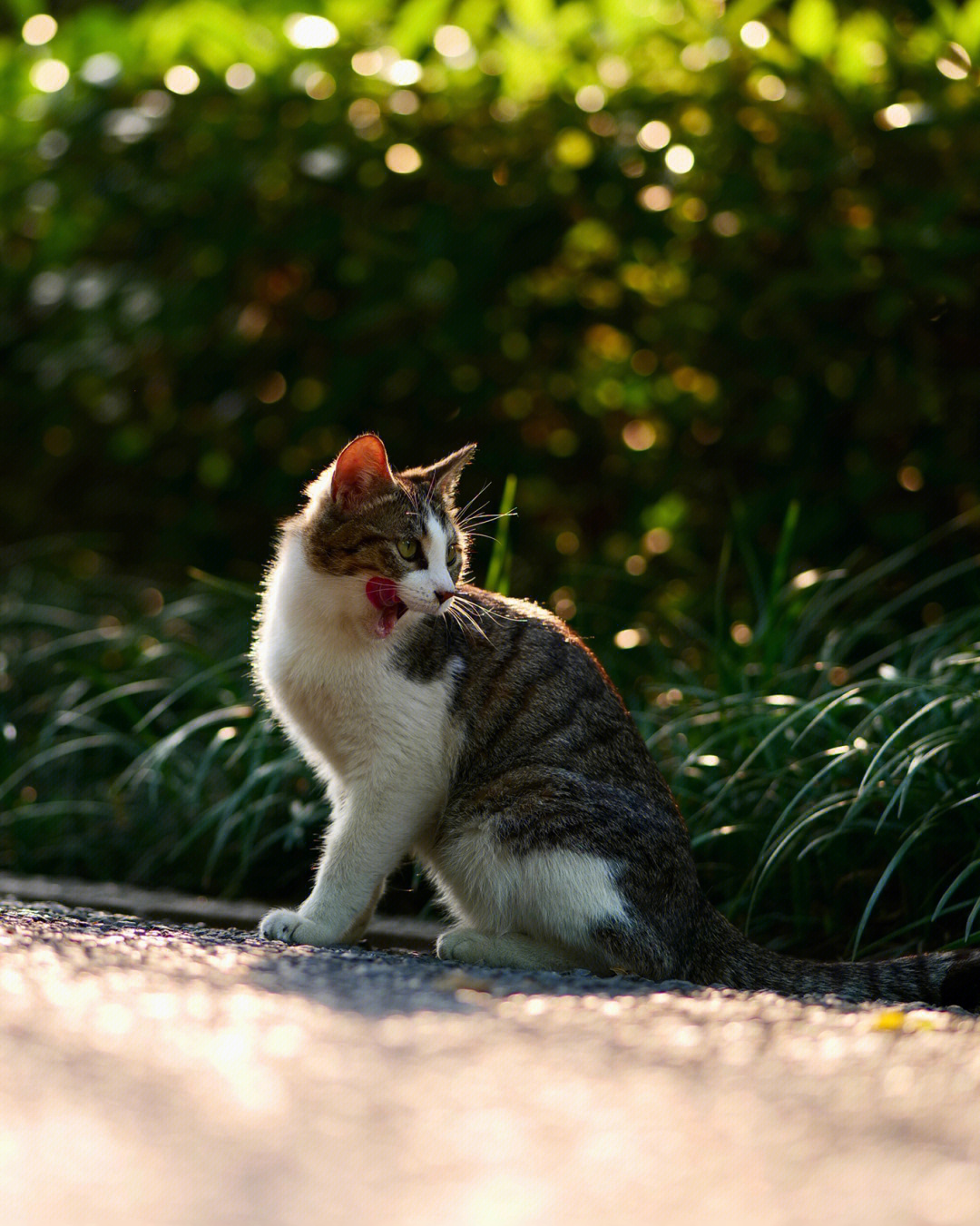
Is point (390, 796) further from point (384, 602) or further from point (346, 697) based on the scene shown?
point (384, 602)

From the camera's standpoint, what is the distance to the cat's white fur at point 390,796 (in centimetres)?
286

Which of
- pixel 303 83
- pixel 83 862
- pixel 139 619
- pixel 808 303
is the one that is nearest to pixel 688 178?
pixel 808 303

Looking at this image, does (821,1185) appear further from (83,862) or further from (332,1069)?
(83,862)

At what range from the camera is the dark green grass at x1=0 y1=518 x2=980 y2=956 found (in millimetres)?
3371

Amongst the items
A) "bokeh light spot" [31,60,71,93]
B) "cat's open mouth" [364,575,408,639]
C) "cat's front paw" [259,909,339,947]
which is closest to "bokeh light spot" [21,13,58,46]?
"bokeh light spot" [31,60,71,93]

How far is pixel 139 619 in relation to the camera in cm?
523

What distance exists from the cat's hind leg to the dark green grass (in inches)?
24.0

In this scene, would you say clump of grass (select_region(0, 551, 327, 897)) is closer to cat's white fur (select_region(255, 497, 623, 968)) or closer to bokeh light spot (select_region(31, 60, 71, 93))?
cat's white fur (select_region(255, 497, 623, 968))

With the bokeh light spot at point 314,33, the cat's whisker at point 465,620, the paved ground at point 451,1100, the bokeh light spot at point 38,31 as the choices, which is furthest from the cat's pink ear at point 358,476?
the bokeh light spot at point 38,31

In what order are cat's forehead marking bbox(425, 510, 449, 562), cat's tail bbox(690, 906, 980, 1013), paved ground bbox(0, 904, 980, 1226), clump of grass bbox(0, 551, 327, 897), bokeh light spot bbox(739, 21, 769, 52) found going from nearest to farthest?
1. paved ground bbox(0, 904, 980, 1226)
2. cat's tail bbox(690, 906, 980, 1013)
3. cat's forehead marking bbox(425, 510, 449, 562)
4. clump of grass bbox(0, 551, 327, 897)
5. bokeh light spot bbox(739, 21, 769, 52)

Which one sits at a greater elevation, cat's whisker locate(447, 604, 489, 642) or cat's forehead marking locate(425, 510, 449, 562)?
cat's forehead marking locate(425, 510, 449, 562)

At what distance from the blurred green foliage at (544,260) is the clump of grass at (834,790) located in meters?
0.65

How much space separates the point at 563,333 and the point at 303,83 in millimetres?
1312

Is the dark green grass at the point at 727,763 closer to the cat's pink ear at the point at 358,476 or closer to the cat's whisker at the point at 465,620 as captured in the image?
the cat's whisker at the point at 465,620
